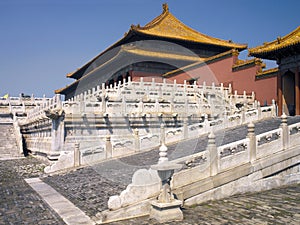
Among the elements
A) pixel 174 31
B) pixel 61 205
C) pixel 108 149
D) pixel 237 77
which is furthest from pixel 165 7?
pixel 61 205

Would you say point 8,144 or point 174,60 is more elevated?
point 174,60

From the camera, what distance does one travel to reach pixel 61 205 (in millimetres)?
7090

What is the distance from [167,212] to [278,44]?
1367 centimetres

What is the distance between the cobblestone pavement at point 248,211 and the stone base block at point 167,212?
0.12 m

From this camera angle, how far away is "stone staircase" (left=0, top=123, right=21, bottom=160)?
18.7 m

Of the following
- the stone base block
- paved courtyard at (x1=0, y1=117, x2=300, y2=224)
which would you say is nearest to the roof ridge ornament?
paved courtyard at (x1=0, y1=117, x2=300, y2=224)

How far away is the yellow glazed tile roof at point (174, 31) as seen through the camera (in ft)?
95.4

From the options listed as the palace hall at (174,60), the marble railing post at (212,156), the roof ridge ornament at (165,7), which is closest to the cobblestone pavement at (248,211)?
the marble railing post at (212,156)

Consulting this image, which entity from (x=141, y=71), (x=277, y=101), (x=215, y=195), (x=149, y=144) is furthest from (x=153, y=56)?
(x=215, y=195)

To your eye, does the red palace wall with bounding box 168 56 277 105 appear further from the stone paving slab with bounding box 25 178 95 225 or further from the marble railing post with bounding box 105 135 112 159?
the stone paving slab with bounding box 25 178 95 225

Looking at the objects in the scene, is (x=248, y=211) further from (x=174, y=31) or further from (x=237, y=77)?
(x=174, y=31)

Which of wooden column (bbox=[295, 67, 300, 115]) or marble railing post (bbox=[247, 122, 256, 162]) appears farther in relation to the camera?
wooden column (bbox=[295, 67, 300, 115])

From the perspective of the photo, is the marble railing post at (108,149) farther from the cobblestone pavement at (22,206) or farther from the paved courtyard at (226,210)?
the paved courtyard at (226,210)

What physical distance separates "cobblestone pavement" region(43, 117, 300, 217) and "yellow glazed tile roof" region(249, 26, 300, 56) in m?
4.25
